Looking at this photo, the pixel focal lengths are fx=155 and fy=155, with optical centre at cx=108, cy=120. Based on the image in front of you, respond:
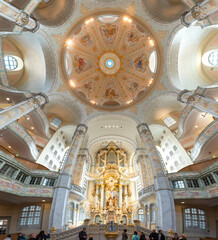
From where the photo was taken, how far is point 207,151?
707 inches

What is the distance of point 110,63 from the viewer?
26531 millimetres

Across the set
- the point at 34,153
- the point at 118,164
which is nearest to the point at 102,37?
the point at 34,153

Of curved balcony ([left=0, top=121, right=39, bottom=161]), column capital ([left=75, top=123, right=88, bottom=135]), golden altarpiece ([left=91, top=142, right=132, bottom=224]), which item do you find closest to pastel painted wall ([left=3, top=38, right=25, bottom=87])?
curved balcony ([left=0, top=121, right=39, bottom=161])

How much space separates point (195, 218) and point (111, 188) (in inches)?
578

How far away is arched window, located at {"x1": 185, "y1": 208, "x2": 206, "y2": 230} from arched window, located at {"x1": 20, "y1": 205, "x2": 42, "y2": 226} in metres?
16.0

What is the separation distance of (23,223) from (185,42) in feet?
91.3

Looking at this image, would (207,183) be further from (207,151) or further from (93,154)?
(93,154)

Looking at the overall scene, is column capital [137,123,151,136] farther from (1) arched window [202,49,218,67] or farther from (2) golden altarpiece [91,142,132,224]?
(2) golden altarpiece [91,142,132,224]

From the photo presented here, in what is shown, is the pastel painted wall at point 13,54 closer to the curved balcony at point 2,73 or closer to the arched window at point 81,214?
the curved balcony at point 2,73

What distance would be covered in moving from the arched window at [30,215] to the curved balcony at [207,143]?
19.2 meters

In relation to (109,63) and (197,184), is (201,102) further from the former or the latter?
(109,63)

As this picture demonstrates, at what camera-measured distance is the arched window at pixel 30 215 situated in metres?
16.9

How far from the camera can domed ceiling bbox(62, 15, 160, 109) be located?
22.9 m

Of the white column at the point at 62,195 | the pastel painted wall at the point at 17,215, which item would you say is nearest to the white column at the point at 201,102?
the white column at the point at 62,195
